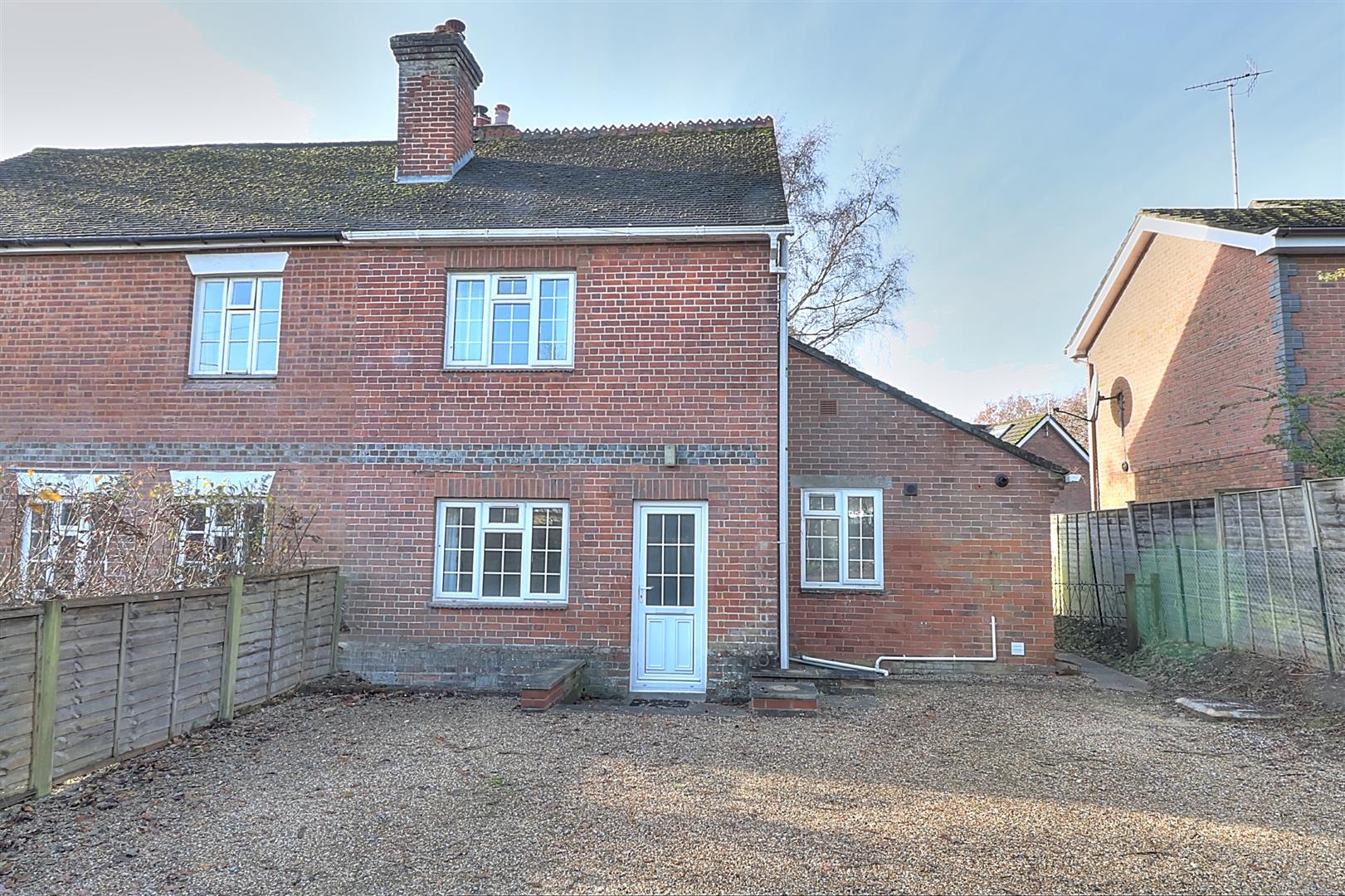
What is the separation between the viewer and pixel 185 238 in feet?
32.6

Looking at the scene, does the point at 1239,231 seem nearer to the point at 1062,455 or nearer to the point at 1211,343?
the point at 1211,343

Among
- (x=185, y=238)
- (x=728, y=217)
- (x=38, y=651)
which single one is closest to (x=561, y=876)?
(x=38, y=651)

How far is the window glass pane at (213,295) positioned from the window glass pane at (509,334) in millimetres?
3607

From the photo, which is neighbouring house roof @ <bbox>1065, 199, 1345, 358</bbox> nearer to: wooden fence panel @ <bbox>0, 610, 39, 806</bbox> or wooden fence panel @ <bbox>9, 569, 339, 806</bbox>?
wooden fence panel @ <bbox>9, 569, 339, 806</bbox>

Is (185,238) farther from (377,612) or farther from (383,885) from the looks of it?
(383,885)

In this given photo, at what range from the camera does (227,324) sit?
33.3 feet

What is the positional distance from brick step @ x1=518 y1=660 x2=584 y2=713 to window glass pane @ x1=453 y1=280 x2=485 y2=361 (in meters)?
3.88

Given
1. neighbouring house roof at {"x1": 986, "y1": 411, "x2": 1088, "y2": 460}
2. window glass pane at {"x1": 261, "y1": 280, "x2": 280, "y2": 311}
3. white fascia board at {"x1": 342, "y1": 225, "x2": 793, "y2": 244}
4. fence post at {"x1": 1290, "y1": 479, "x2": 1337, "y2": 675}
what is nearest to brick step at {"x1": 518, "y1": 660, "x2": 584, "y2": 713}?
white fascia board at {"x1": 342, "y1": 225, "x2": 793, "y2": 244}

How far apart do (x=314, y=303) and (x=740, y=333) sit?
5.39 metres

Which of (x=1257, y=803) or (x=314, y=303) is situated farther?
(x=314, y=303)

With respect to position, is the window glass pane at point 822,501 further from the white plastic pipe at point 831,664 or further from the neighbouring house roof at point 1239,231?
the neighbouring house roof at point 1239,231

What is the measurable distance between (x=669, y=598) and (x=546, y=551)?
1582 mm

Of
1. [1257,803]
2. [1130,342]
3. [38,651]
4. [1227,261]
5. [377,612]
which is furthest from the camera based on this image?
[1130,342]

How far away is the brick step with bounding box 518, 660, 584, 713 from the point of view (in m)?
8.06
